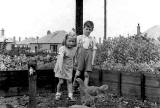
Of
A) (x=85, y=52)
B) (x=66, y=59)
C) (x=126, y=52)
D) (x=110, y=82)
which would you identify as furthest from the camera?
(x=126, y=52)

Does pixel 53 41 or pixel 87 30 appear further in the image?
pixel 53 41

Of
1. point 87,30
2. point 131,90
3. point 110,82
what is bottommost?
point 131,90

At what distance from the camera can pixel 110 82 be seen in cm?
875

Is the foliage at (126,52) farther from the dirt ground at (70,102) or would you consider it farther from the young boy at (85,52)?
the dirt ground at (70,102)

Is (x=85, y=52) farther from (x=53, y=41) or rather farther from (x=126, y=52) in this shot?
(x=53, y=41)

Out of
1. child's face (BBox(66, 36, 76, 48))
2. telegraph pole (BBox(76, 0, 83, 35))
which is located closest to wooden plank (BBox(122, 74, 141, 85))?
child's face (BBox(66, 36, 76, 48))

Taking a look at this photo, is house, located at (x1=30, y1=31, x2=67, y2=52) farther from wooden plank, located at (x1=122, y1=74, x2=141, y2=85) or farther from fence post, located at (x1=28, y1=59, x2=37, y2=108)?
fence post, located at (x1=28, y1=59, x2=37, y2=108)

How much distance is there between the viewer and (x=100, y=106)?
22.2 feet

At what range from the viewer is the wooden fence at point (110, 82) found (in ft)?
24.9

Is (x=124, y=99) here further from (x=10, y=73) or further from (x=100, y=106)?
(x=10, y=73)

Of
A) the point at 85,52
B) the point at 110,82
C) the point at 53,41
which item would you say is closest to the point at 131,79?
the point at 110,82

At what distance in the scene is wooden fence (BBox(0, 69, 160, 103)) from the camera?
7.60 m

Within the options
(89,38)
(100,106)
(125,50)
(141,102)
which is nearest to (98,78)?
(89,38)

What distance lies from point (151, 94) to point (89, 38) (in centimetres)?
197
